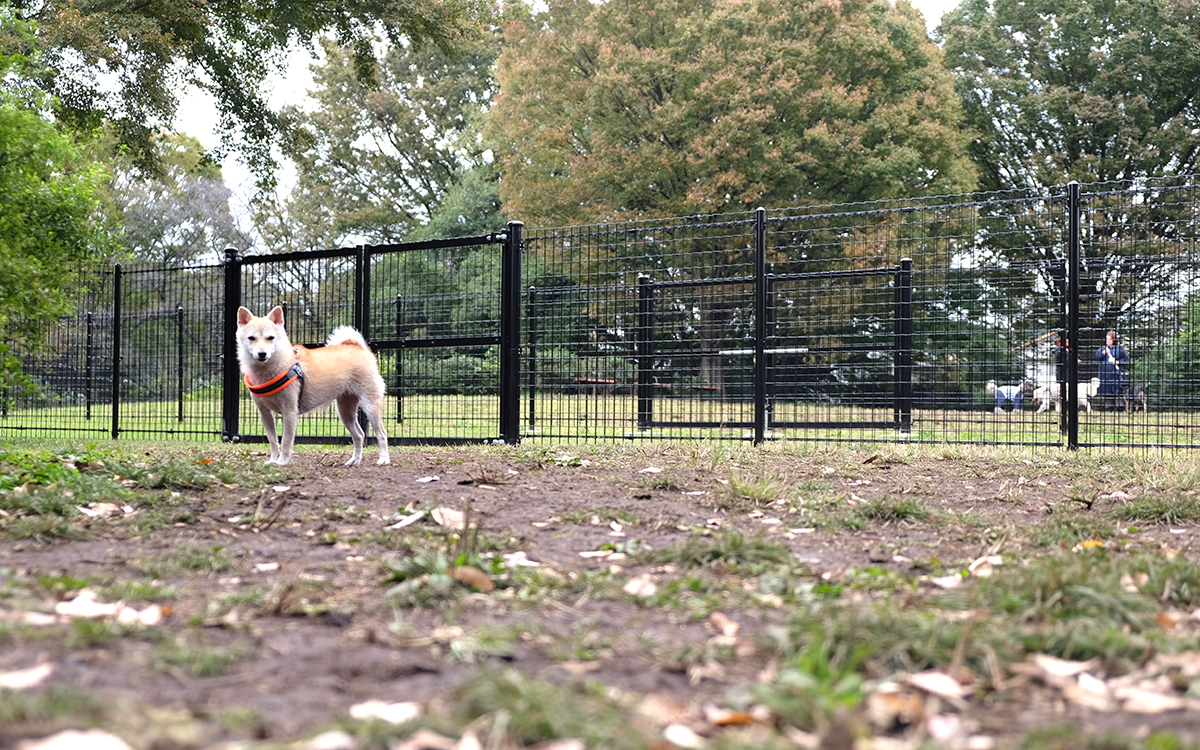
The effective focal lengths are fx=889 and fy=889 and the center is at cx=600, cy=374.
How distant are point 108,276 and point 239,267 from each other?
3055mm

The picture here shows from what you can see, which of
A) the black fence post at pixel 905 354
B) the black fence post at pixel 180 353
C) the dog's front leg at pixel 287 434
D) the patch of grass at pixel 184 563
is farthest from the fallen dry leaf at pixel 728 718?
the black fence post at pixel 180 353

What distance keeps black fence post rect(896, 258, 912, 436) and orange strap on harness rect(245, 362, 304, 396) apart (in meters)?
5.80

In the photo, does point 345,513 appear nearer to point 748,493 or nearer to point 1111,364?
point 748,493

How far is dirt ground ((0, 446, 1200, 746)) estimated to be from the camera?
6.55ft

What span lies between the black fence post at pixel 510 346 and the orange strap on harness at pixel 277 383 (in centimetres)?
234

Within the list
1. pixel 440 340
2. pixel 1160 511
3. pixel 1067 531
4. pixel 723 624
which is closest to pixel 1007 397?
pixel 440 340

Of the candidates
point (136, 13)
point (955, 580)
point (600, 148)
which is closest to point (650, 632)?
point (955, 580)

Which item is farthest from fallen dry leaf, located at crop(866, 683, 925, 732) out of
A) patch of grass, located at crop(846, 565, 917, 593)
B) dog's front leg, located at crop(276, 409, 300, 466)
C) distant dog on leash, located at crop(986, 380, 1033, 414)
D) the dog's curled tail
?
distant dog on leash, located at crop(986, 380, 1033, 414)

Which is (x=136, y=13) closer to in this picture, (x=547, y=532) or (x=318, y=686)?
(x=547, y=532)

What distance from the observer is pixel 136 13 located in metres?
11.9

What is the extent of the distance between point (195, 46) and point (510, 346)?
817 cm

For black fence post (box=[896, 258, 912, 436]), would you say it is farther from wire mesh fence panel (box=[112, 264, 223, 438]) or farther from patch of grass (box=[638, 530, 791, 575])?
wire mesh fence panel (box=[112, 264, 223, 438])

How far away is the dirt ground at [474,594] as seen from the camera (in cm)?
200

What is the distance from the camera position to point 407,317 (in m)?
11.0
